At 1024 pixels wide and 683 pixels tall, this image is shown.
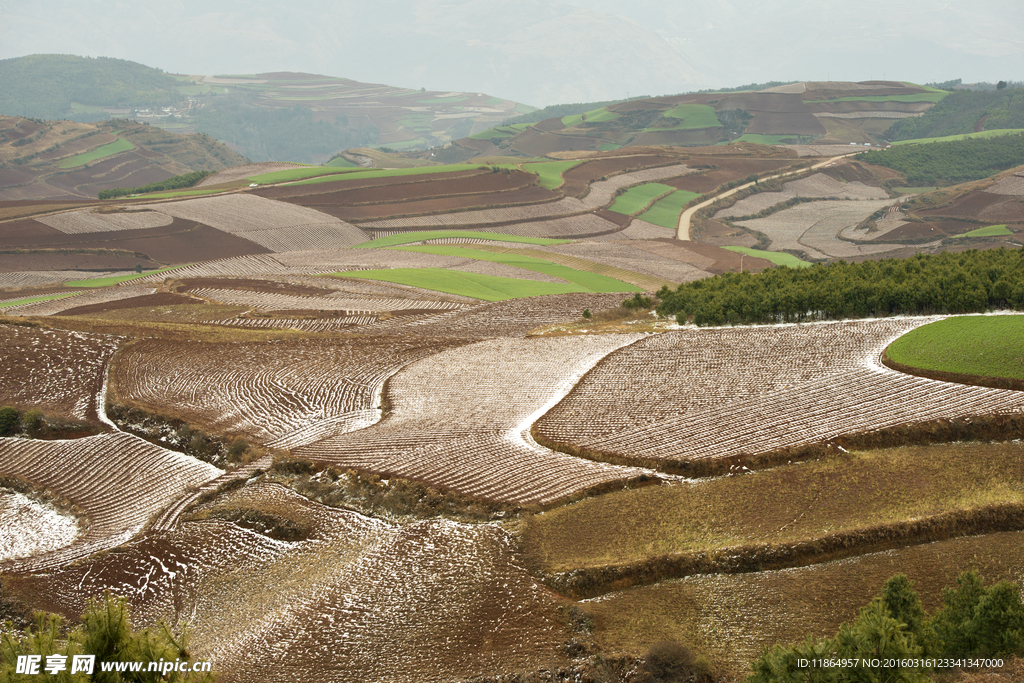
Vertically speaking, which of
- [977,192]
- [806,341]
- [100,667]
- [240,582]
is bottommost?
[240,582]

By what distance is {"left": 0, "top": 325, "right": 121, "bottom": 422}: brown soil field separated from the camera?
3788cm

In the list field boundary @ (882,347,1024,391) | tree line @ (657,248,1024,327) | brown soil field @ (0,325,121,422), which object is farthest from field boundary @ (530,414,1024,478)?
brown soil field @ (0,325,121,422)

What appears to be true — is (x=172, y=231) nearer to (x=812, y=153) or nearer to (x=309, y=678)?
(x=309, y=678)

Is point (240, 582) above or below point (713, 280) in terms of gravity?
below

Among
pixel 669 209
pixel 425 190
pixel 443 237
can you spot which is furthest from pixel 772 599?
pixel 669 209

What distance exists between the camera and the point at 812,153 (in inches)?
6880

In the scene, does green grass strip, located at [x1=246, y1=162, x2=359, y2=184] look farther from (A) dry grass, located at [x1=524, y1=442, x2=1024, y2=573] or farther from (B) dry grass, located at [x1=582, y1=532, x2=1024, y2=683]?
(B) dry grass, located at [x1=582, y1=532, x2=1024, y2=683]

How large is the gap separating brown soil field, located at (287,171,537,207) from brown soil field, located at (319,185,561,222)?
1.77 meters

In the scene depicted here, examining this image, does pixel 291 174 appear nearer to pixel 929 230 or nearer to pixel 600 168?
pixel 600 168

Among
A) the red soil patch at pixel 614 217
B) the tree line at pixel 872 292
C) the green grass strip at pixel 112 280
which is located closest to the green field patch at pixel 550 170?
the red soil patch at pixel 614 217

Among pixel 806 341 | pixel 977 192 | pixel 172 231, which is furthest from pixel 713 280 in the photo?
pixel 977 192

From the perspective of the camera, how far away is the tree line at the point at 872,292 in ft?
139

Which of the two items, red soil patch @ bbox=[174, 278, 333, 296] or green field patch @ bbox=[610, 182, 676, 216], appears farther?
green field patch @ bbox=[610, 182, 676, 216]

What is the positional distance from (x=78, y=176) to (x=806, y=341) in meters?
191
